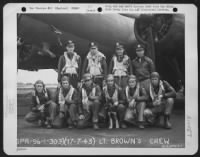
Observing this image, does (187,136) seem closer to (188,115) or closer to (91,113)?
(188,115)

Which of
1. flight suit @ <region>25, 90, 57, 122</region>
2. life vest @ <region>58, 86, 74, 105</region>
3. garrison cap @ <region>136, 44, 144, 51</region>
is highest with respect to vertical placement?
garrison cap @ <region>136, 44, 144, 51</region>

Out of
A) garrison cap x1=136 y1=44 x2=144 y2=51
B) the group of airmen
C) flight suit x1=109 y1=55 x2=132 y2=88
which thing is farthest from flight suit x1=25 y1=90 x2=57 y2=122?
garrison cap x1=136 y1=44 x2=144 y2=51

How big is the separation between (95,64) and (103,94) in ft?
0.34

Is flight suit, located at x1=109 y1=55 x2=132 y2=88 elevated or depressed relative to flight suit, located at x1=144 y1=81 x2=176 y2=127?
elevated

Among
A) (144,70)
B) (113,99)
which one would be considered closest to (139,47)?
(144,70)

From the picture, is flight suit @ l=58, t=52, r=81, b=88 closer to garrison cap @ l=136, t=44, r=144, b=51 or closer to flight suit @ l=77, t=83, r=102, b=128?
flight suit @ l=77, t=83, r=102, b=128

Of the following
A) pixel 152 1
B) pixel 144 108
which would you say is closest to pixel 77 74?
pixel 144 108

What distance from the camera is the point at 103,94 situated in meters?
1.07

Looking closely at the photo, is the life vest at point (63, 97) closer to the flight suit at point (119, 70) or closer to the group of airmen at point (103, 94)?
the group of airmen at point (103, 94)

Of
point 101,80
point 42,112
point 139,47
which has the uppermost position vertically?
point 139,47

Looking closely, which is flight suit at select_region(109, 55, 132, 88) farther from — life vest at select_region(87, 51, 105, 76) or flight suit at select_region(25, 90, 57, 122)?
flight suit at select_region(25, 90, 57, 122)

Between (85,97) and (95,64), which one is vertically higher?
(95,64)

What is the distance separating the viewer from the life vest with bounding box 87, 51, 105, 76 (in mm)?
1067

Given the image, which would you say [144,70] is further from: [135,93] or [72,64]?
[72,64]
